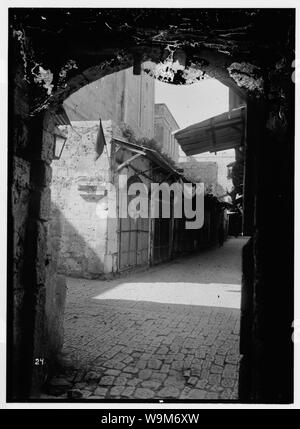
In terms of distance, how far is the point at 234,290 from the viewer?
8242 mm

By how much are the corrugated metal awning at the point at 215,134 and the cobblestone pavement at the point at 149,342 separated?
3.11 m

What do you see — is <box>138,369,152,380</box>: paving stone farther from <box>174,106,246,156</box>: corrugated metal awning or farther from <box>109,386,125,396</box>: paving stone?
<box>174,106,246,156</box>: corrugated metal awning

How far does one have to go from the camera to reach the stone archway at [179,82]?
2.35m

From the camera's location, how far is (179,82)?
2732 mm

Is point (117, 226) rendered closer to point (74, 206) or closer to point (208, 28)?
point (74, 206)

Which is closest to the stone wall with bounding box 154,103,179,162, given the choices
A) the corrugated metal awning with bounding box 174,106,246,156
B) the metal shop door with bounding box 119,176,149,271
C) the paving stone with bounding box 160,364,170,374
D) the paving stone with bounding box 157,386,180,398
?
the metal shop door with bounding box 119,176,149,271

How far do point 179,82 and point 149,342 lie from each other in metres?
3.48

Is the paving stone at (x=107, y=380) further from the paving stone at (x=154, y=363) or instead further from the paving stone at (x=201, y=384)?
the paving stone at (x=201, y=384)

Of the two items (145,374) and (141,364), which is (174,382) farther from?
(141,364)

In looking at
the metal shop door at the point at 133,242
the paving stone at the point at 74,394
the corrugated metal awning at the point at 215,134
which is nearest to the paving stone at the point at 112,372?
the paving stone at the point at 74,394

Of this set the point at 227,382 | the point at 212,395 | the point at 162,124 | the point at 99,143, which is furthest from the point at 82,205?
the point at 162,124

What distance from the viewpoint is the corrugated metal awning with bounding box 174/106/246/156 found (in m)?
4.76

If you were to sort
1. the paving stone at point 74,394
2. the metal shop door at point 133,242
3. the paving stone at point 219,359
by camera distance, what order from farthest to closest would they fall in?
1. the metal shop door at point 133,242
2. the paving stone at point 219,359
3. the paving stone at point 74,394

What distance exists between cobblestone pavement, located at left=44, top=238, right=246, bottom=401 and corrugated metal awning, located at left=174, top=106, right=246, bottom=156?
3.11 metres
